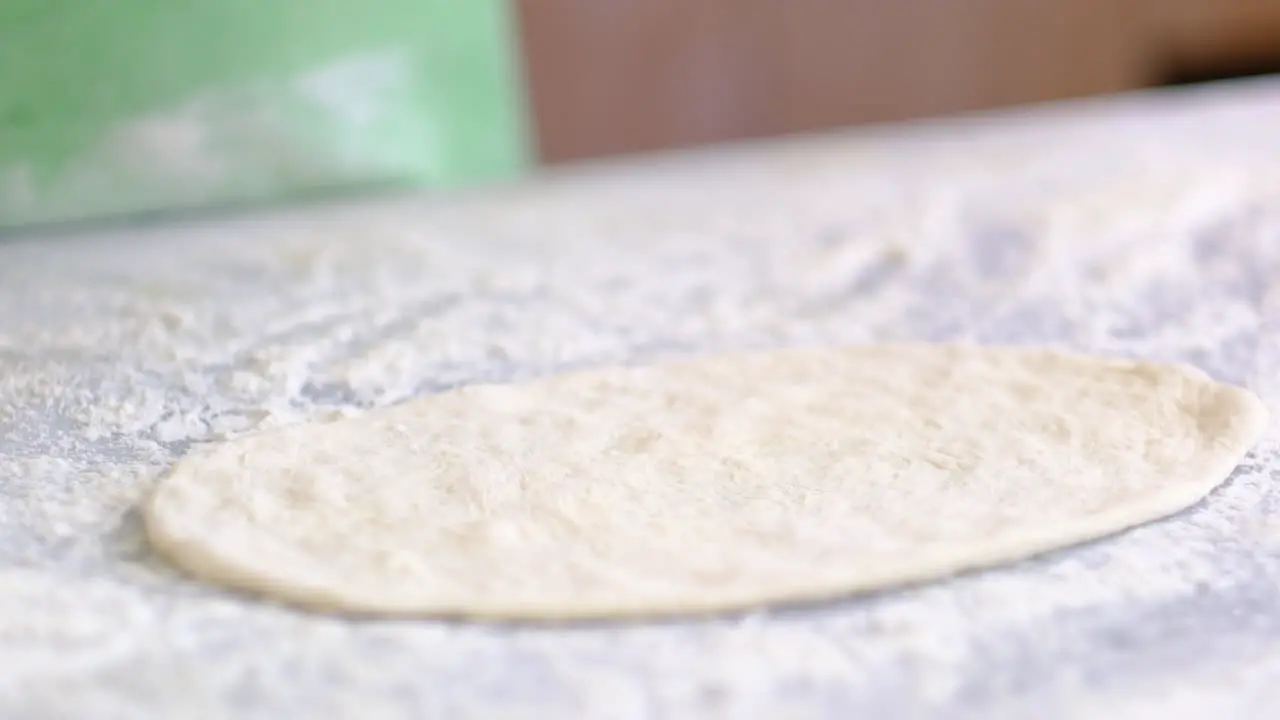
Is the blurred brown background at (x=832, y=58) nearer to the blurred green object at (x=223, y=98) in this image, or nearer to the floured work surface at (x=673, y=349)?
the floured work surface at (x=673, y=349)

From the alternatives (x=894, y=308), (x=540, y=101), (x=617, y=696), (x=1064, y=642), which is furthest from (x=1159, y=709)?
(x=540, y=101)

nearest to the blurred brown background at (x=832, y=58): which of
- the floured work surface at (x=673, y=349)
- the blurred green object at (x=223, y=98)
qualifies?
the floured work surface at (x=673, y=349)

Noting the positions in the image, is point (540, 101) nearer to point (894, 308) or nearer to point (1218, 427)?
point (894, 308)

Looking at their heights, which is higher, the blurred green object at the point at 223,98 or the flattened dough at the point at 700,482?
the blurred green object at the point at 223,98

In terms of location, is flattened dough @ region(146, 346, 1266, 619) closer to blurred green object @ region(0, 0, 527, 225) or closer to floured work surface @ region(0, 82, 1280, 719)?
floured work surface @ region(0, 82, 1280, 719)

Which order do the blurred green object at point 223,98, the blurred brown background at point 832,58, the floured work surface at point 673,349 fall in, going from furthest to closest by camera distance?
1. the blurred brown background at point 832,58
2. the blurred green object at point 223,98
3. the floured work surface at point 673,349

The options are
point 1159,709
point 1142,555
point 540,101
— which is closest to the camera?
point 1159,709
